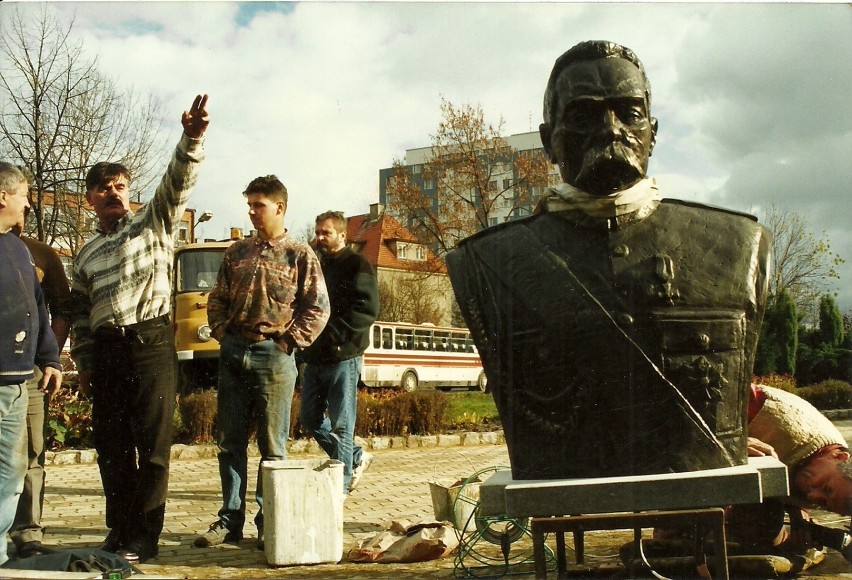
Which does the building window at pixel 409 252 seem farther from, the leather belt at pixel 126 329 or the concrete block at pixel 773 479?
the concrete block at pixel 773 479

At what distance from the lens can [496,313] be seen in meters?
3.05

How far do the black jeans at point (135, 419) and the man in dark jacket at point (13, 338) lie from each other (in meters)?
0.50

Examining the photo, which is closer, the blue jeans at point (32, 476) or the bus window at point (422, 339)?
the blue jeans at point (32, 476)

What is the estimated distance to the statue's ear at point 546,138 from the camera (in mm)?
3229

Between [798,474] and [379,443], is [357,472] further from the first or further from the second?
[379,443]

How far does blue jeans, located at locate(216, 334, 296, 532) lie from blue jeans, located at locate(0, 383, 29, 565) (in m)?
1.16

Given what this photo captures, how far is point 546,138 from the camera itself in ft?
10.7

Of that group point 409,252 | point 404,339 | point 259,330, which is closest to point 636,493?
point 259,330

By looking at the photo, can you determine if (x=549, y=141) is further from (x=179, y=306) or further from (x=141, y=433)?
(x=179, y=306)

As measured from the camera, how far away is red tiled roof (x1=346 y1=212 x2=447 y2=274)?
918 inches

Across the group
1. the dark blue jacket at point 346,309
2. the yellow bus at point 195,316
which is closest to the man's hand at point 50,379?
the dark blue jacket at point 346,309

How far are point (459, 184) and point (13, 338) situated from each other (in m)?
15.4

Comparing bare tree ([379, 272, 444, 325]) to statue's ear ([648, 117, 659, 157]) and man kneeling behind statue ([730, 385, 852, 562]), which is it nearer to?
man kneeling behind statue ([730, 385, 852, 562])

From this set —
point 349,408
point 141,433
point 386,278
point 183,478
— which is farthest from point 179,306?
point 386,278
